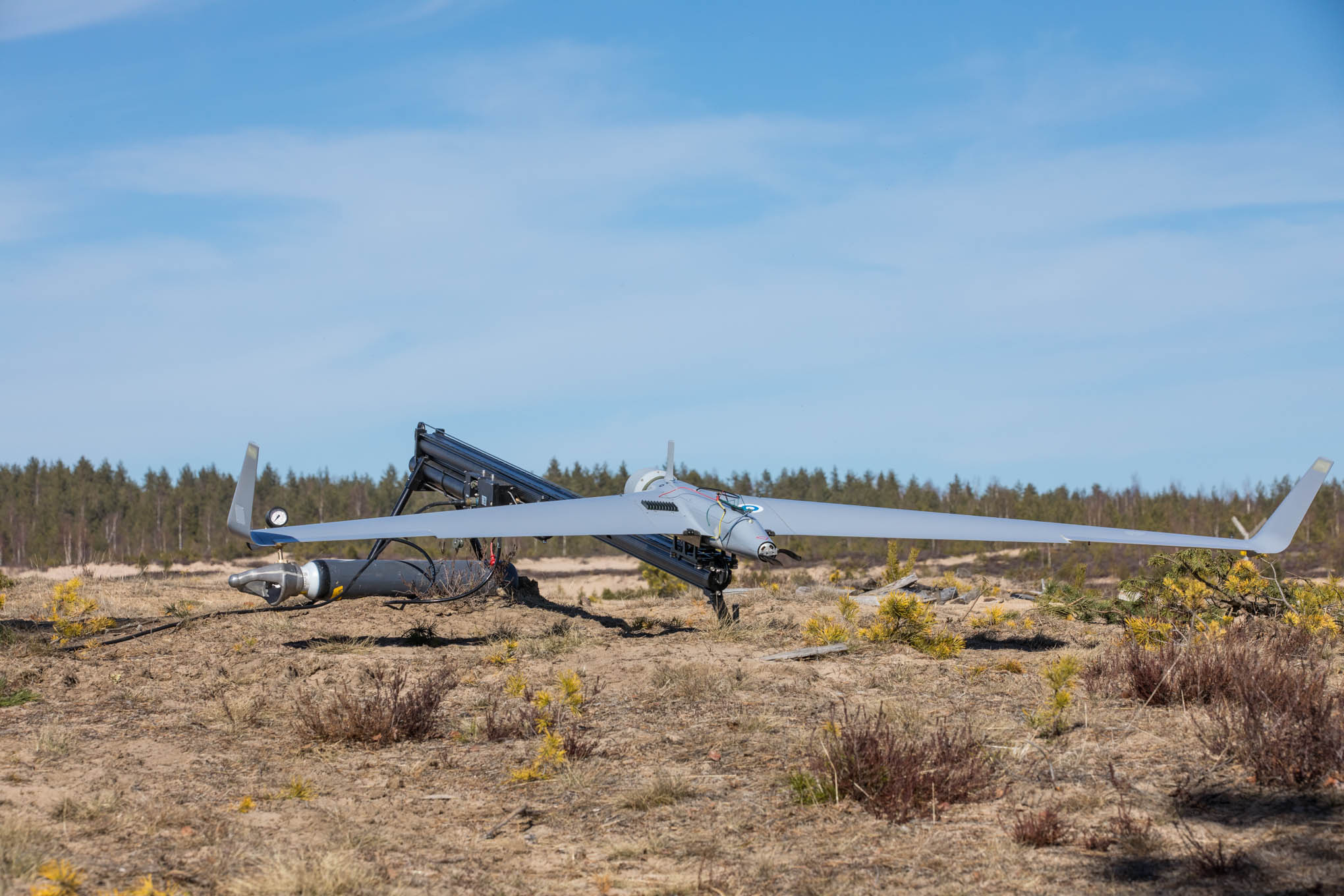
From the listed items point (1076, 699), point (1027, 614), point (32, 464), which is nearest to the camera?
point (1076, 699)

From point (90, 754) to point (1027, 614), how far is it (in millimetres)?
12924

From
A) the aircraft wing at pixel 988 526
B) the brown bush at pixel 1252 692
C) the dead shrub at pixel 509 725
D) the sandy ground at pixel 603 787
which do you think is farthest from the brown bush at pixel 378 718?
the brown bush at pixel 1252 692

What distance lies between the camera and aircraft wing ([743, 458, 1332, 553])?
450 inches

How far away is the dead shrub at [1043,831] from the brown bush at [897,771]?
62 centimetres

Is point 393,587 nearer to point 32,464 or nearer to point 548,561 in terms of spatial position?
point 548,561

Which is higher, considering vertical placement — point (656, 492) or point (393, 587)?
point (656, 492)

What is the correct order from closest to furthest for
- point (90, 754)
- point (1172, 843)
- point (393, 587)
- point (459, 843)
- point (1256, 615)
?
1. point (1172, 843)
2. point (459, 843)
3. point (90, 754)
4. point (1256, 615)
5. point (393, 587)

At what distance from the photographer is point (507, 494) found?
17.6m

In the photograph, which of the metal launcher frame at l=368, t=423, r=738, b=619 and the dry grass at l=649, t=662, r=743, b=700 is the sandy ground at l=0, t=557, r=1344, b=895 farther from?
the metal launcher frame at l=368, t=423, r=738, b=619

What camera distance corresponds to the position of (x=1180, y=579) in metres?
15.2

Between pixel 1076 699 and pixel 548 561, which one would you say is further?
pixel 548 561

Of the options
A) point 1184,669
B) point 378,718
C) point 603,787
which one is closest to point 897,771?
point 603,787

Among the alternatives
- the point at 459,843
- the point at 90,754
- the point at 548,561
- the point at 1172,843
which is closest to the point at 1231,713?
the point at 1172,843

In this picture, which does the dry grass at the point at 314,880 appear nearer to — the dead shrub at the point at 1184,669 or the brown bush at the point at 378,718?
the brown bush at the point at 378,718
